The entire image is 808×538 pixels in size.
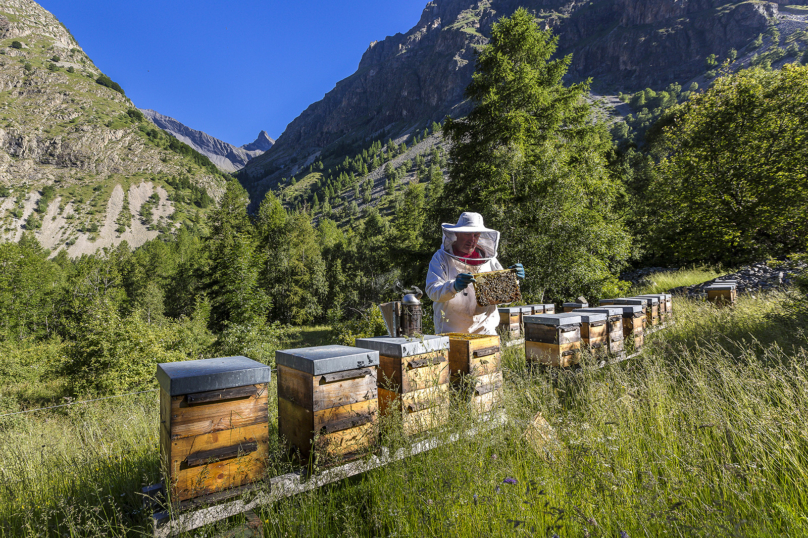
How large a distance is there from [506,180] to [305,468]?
13.4m

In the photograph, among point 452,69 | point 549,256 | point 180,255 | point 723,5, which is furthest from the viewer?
point 452,69

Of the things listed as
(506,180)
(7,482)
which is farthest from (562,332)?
(506,180)

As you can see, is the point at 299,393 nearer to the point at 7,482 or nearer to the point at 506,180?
the point at 7,482

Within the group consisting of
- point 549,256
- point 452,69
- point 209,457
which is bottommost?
point 209,457

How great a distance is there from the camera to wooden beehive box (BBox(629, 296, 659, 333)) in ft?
24.8

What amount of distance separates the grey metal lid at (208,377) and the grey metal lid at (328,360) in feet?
0.77

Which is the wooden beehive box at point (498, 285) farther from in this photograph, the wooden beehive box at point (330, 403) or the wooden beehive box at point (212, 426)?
the wooden beehive box at point (212, 426)

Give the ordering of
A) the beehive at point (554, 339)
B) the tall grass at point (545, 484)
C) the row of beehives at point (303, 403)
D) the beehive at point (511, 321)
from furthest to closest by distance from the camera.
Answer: the beehive at point (511, 321) < the beehive at point (554, 339) < the row of beehives at point (303, 403) < the tall grass at point (545, 484)

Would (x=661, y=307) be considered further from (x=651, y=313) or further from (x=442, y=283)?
(x=442, y=283)

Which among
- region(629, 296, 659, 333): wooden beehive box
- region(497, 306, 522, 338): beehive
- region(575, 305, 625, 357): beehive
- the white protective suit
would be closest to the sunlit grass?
region(629, 296, 659, 333): wooden beehive box

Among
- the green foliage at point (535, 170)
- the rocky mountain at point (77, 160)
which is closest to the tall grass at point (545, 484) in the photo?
the green foliage at point (535, 170)

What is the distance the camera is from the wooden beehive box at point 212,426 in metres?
1.90

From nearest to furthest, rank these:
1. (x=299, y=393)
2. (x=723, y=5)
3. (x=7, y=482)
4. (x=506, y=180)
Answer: (x=299, y=393), (x=7, y=482), (x=506, y=180), (x=723, y=5)

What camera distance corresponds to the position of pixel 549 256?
12.4 metres
